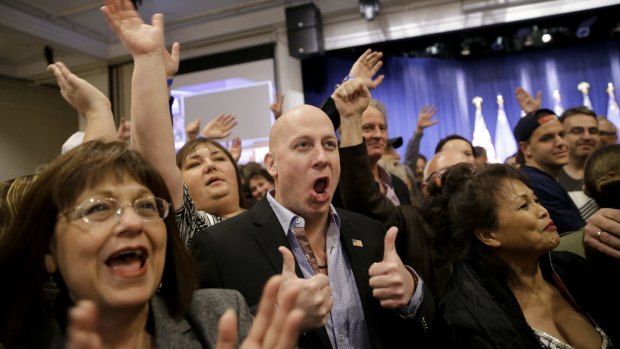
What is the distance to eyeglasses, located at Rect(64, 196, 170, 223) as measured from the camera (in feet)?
3.36

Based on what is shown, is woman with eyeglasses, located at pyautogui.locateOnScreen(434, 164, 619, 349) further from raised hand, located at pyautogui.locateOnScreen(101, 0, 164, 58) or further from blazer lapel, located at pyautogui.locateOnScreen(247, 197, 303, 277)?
raised hand, located at pyautogui.locateOnScreen(101, 0, 164, 58)

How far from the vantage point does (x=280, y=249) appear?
4.07 ft

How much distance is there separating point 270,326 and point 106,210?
47 cm

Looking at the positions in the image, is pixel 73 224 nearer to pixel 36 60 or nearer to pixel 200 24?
pixel 200 24

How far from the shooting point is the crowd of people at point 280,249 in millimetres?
1036

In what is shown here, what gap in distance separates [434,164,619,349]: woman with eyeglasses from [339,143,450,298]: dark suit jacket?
20 centimetres

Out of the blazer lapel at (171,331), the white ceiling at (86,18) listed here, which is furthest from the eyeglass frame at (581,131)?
the white ceiling at (86,18)

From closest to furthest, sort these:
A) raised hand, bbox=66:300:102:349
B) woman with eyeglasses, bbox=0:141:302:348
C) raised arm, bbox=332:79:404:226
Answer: raised hand, bbox=66:300:102:349, woman with eyeglasses, bbox=0:141:302:348, raised arm, bbox=332:79:404:226

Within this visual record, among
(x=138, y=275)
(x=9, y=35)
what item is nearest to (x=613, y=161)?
(x=138, y=275)

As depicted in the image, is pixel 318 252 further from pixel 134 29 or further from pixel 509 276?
pixel 134 29

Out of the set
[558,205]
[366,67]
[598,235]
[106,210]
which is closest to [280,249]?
[106,210]

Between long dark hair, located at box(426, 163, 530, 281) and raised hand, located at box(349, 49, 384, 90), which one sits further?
raised hand, located at box(349, 49, 384, 90)

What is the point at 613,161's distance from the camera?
179cm

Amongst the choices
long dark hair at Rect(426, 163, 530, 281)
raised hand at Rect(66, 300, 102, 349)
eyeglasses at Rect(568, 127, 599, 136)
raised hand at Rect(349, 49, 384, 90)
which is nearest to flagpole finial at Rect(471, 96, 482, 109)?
eyeglasses at Rect(568, 127, 599, 136)
